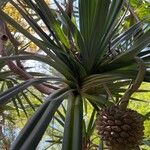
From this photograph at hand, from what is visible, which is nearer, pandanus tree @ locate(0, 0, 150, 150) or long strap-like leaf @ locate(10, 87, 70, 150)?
long strap-like leaf @ locate(10, 87, 70, 150)

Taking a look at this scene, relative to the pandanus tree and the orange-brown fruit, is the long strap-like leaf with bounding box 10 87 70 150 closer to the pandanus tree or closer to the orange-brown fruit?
the pandanus tree

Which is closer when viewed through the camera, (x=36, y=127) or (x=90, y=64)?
(x=36, y=127)

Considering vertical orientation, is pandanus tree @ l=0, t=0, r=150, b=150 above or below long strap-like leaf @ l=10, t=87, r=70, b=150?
above

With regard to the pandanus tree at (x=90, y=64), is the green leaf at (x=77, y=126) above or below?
below

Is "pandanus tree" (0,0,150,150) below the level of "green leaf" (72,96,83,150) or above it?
above

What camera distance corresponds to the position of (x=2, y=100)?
916 millimetres

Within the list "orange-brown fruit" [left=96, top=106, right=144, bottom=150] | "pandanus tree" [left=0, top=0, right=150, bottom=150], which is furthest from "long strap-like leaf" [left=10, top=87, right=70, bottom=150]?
"orange-brown fruit" [left=96, top=106, right=144, bottom=150]

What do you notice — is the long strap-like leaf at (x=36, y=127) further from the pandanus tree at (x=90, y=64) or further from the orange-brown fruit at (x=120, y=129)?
the orange-brown fruit at (x=120, y=129)

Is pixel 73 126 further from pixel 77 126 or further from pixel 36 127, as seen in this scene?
pixel 36 127

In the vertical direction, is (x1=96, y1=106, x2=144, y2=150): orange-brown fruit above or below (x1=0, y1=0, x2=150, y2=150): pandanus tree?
below

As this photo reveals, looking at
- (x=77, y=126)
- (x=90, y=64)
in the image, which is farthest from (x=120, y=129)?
(x=90, y=64)

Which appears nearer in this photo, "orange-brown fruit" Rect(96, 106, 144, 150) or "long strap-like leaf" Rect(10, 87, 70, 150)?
"long strap-like leaf" Rect(10, 87, 70, 150)

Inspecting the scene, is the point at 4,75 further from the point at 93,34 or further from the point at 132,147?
the point at 132,147

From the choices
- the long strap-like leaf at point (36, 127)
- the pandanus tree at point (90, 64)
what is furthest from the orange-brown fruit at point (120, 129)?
the long strap-like leaf at point (36, 127)
